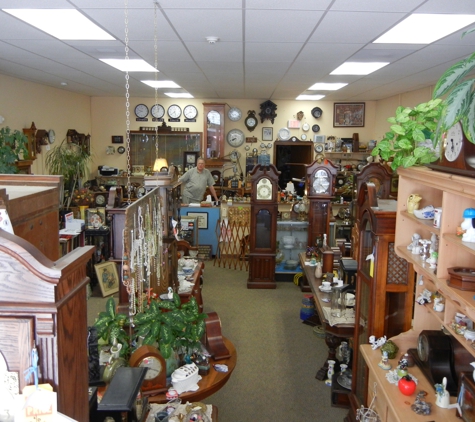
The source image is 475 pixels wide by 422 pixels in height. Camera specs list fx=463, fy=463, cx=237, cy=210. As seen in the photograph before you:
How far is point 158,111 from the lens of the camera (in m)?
9.98

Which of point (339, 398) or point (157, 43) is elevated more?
point (157, 43)

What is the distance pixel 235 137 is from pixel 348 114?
8.15 ft

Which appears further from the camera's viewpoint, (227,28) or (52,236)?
(227,28)

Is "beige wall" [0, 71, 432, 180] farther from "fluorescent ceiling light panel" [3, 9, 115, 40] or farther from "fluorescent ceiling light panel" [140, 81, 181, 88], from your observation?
"fluorescent ceiling light panel" [3, 9, 115, 40]

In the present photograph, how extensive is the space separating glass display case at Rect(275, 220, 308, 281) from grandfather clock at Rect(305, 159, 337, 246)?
0.31 metres

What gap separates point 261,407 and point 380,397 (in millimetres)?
1303

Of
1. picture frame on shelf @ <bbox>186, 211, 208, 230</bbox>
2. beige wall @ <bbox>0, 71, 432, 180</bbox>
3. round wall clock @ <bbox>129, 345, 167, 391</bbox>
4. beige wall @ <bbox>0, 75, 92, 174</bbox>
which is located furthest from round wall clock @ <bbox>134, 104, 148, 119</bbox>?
round wall clock @ <bbox>129, 345, 167, 391</bbox>

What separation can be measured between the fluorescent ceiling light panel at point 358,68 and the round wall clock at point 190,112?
15.0ft

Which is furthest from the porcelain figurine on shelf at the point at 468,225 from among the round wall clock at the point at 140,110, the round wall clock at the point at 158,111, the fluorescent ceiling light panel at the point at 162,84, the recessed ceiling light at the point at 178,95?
the round wall clock at the point at 140,110

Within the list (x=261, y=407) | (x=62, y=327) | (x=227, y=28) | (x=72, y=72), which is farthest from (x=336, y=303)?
(x=72, y=72)

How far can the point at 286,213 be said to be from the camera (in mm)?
6977

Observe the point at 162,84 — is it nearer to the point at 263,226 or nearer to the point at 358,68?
the point at 263,226

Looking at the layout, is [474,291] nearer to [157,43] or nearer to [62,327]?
[62,327]

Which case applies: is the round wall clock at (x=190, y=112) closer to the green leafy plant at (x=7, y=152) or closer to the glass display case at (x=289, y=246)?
the glass display case at (x=289, y=246)
